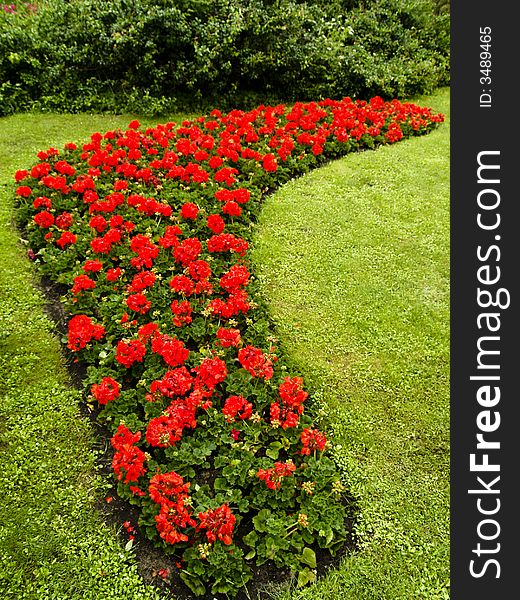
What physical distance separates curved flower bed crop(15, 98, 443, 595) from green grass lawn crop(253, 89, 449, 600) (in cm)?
26

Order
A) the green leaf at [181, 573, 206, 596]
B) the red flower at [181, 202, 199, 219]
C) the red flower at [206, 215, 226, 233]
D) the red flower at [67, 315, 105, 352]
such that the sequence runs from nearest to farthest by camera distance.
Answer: the green leaf at [181, 573, 206, 596] < the red flower at [67, 315, 105, 352] < the red flower at [206, 215, 226, 233] < the red flower at [181, 202, 199, 219]

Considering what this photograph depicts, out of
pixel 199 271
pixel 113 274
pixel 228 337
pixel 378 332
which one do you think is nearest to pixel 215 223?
pixel 199 271

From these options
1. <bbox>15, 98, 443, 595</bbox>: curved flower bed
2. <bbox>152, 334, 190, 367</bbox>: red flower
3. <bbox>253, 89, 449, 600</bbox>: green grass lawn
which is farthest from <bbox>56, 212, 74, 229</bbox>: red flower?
<bbox>152, 334, 190, 367</bbox>: red flower

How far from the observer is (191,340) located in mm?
4742

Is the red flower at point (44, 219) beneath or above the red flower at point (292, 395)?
above

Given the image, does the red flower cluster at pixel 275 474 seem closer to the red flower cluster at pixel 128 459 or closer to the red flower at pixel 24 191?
the red flower cluster at pixel 128 459

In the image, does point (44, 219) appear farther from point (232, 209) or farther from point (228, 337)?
point (228, 337)

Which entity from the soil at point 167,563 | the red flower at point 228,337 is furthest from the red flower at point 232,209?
the soil at point 167,563

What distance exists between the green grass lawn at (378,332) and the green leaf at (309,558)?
127 millimetres

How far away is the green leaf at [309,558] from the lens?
10.9 ft

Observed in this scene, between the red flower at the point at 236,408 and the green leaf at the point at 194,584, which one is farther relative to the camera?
the red flower at the point at 236,408

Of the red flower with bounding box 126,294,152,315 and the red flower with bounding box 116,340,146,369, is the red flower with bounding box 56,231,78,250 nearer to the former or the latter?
the red flower with bounding box 126,294,152,315

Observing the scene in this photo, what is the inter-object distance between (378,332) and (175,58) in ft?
19.7

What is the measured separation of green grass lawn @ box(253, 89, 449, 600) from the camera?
139 inches
